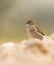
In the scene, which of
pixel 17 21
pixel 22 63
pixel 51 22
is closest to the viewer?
pixel 22 63

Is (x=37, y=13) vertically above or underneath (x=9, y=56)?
above

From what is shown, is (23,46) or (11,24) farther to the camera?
(11,24)

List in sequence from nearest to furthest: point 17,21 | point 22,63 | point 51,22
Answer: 1. point 22,63
2. point 51,22
3. point 17,21

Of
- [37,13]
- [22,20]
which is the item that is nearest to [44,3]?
[37,13]

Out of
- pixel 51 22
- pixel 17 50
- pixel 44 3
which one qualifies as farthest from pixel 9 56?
pixel 44 3

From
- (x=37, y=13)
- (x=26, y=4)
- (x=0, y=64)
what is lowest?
(x=0, y=64)

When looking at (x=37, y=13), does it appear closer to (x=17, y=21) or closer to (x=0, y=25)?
(x=17, y=21)
